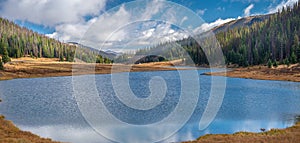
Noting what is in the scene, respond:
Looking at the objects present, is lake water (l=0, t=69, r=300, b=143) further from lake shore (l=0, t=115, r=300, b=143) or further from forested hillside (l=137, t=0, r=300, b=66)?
forested hillside (l=137, t=0, r=300, b=66)

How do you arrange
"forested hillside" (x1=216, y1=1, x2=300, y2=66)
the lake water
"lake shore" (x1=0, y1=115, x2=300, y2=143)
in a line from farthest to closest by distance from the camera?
"forested hillside" (x1=216, y1=1, x2=300, y2=66)
the lake water
"lake shore" (x1=0, y1=115, x2=300, y2=143)

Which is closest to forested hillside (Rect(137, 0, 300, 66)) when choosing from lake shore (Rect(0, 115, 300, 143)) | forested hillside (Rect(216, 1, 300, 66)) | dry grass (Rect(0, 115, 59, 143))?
forested hillside (Rect(216, 1, 300, 66))

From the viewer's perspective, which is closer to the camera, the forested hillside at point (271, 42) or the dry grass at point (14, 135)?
the dry grass at point (14, 135)

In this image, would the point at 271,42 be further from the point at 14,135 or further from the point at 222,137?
the point at 14,135


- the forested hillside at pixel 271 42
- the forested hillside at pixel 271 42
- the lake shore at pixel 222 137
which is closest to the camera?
the lake shore at pixel 222 137

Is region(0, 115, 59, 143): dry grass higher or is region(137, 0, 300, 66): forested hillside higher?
region(137, 0, 300, 66): forested hillside

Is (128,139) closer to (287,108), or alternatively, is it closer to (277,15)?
(287,108)

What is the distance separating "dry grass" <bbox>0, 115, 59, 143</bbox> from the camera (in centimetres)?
1964

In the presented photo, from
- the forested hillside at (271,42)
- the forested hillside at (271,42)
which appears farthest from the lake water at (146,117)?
the forested hillside at (271,42)

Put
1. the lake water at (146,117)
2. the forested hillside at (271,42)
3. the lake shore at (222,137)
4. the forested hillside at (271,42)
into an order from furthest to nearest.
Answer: the forested hillside at (271,42) → the forested hillside at (271,42) → the lake water at (146,117) → the lake shore at (222,137)

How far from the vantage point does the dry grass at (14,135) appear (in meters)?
19.6

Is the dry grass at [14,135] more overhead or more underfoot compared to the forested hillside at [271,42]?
more underfoot

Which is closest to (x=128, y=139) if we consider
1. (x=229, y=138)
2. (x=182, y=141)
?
(x=182, y=141)

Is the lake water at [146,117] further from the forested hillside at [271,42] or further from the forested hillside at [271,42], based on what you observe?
the forested hillside at [271,42]
